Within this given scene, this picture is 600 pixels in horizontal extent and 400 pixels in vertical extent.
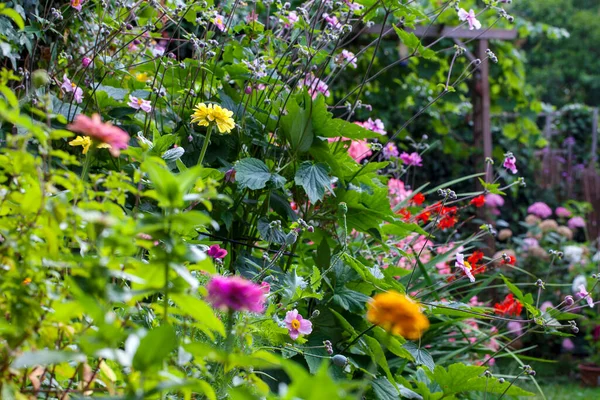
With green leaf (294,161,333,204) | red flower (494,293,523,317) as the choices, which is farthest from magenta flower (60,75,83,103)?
red flower (494,293,523,317)

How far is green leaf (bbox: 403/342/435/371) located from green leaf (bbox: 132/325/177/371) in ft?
3.67

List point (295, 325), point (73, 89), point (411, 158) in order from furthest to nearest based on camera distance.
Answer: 1. point (411, 158)
2. point (73, 89)
3. point (295, 325)

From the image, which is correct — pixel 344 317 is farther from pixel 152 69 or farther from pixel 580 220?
pixel 580 220

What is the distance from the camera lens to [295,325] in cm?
145

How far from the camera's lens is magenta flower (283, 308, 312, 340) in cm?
145

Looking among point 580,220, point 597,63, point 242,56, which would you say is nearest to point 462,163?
point 580,220

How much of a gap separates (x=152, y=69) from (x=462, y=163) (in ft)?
17.5

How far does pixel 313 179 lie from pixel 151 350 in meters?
1.14

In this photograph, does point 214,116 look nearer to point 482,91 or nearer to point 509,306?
point 509,306

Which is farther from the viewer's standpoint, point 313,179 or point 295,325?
Answer: point 313,179

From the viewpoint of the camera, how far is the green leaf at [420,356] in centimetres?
171

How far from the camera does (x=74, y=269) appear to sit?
2.54 ft

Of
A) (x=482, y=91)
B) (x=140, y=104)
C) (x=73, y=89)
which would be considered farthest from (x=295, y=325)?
(x=482, y=91)

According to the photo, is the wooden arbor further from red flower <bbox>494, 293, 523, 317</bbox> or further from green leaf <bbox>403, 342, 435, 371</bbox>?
green leaf <bbox>403, 342, 435, 371</bbox>
